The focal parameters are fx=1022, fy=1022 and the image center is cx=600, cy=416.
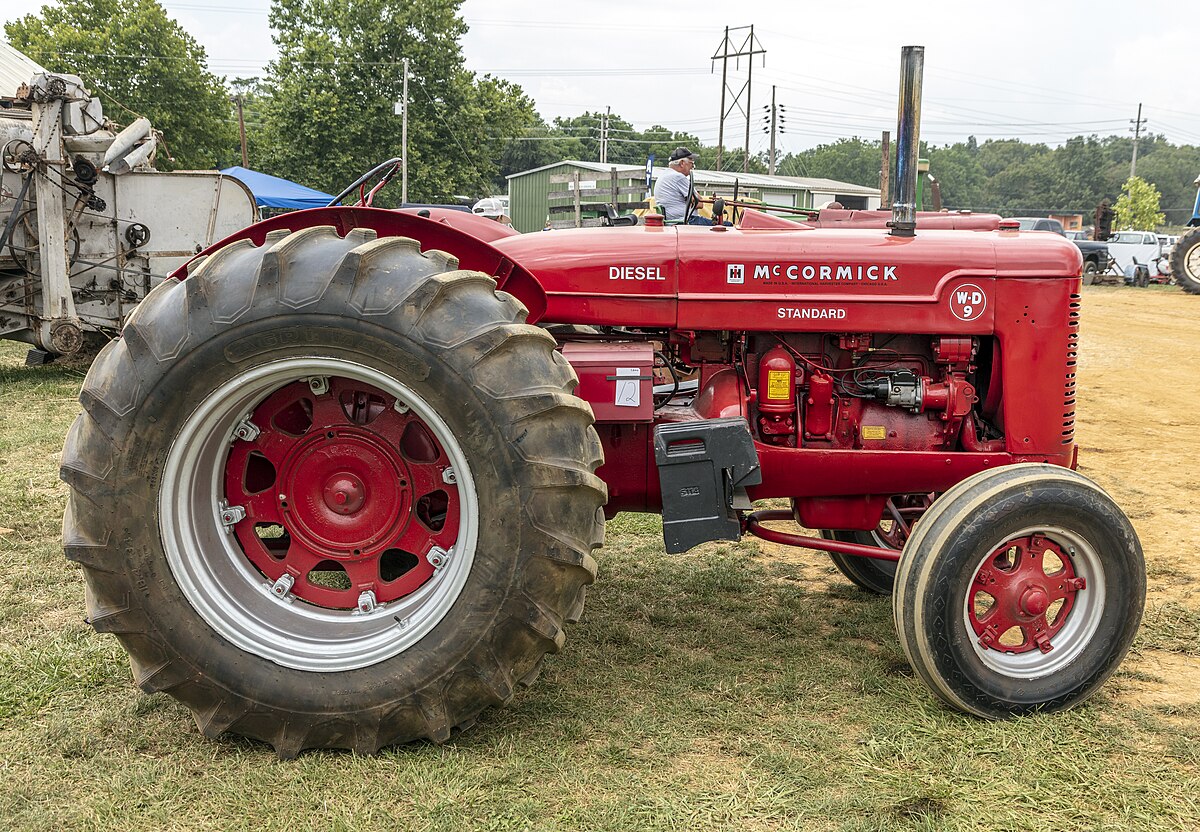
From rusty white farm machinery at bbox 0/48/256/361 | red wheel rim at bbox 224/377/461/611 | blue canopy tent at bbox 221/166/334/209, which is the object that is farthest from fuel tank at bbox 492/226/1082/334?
blue canopy tent at bbox 221/166/334/209

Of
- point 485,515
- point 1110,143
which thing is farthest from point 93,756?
point 1110,143

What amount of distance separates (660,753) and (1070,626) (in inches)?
57.9

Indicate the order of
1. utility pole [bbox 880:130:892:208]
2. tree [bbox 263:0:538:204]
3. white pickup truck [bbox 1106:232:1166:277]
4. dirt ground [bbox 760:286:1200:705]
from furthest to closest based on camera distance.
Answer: tree [bbox 263:0:538:204] < white pickup truck [bbox 1106:232:1166:277] < utility pole [bbox 880:130:892:208] < dirt ground [bbox 760:286:1200:705]

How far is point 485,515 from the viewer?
301cm

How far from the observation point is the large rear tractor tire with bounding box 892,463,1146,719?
10.8ft

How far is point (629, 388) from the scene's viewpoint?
143 inches

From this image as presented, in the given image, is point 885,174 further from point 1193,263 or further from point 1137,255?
point 1137,255

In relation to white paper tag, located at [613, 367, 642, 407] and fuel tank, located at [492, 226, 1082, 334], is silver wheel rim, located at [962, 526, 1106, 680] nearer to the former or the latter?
fuel tank, located at [492, 226, 1082, 334]

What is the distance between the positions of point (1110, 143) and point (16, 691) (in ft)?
401

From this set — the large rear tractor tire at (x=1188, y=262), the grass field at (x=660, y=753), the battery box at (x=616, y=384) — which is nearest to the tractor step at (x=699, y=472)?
the battery box at (x=616, y=384)

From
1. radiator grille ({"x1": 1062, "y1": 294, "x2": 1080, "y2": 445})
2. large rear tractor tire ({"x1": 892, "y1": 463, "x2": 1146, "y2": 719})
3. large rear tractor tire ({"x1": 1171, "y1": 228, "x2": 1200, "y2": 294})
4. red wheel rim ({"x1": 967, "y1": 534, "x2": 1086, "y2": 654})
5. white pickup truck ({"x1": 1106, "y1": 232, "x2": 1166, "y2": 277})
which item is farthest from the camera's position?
white pickup truck ({"x1": 1106, "y1": 232, "x2": 1166, "y2": 277})

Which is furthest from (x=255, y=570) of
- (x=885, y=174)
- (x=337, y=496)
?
(x=885, y=174)

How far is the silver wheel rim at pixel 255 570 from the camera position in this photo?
119 inches

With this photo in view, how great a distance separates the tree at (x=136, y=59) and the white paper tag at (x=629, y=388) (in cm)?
3782
